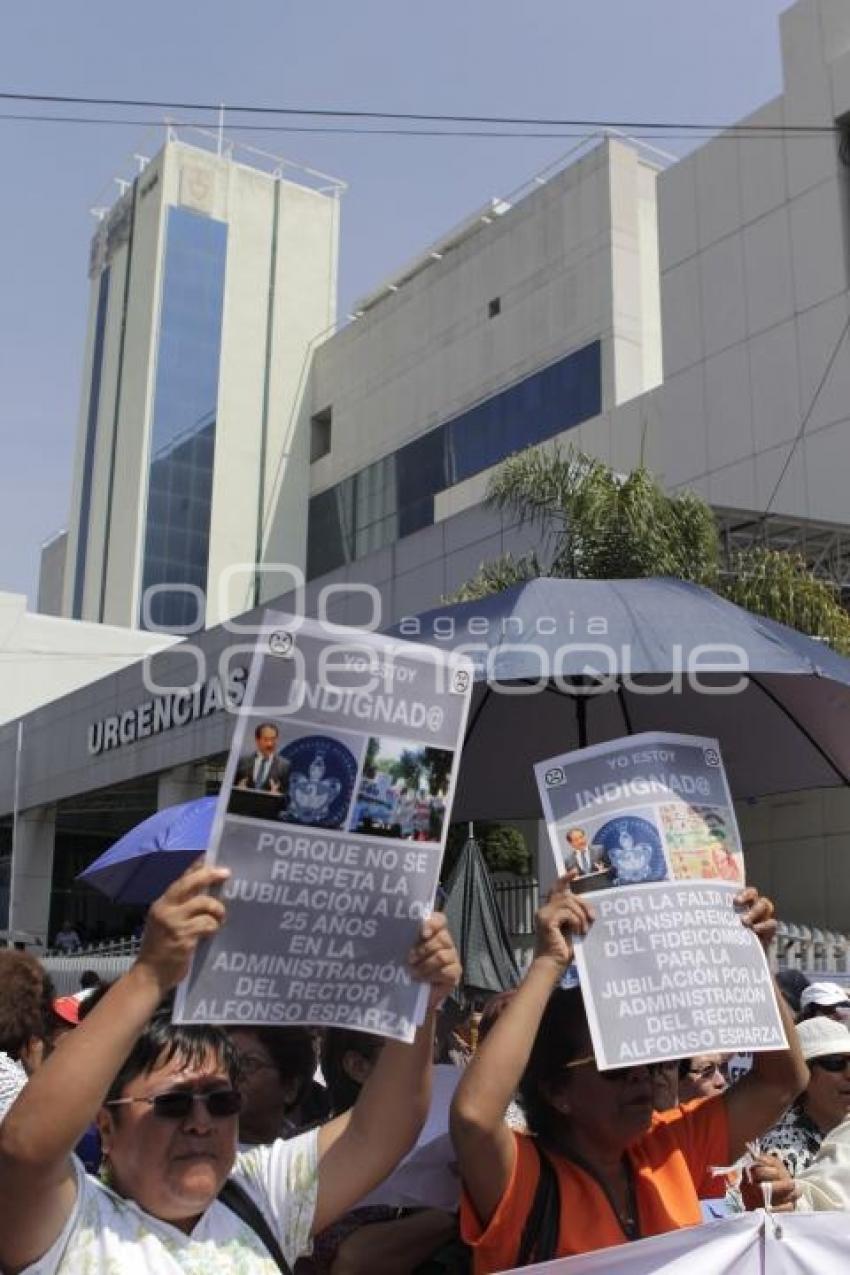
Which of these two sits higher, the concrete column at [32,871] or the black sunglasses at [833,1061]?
the concrete column at [32,871]

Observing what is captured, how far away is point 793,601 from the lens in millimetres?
14203

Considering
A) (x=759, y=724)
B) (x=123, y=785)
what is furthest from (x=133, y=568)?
(x=759, y=724)

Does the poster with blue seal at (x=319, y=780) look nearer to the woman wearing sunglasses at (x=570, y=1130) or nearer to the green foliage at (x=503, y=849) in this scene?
the woman wearing sunglasses at (x=570, y=1130)

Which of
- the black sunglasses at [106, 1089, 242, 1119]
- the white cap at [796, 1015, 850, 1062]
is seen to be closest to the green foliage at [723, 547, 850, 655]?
the white cap at [796, 1015, 850, 1062]

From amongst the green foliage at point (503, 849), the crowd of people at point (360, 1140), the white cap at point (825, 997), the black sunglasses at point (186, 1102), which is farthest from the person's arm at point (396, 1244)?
the green foliage at point (503, 849)

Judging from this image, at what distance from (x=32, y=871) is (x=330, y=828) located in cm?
3194

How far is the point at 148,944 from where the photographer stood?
222cm

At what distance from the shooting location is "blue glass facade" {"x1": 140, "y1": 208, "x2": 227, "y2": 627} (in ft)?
183

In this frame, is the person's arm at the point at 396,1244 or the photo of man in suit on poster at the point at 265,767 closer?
the photo of man in suit on poster at the point at 265,767

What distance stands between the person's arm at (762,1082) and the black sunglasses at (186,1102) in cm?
129

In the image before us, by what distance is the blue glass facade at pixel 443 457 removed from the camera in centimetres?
3416

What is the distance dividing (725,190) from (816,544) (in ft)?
28.9

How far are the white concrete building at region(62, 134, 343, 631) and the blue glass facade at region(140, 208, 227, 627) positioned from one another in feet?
0.19

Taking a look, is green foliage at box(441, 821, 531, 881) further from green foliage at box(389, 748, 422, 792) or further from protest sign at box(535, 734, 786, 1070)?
green foliage at box(389, 748, 422, 792)
